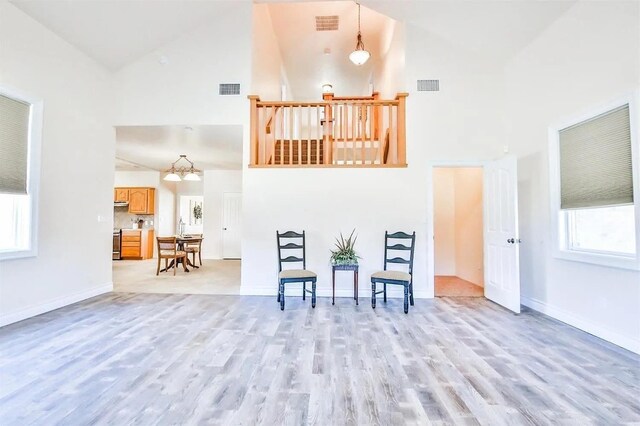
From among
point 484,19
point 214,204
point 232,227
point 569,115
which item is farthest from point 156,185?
point 569,115

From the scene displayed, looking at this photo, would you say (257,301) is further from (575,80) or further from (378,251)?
(575,80)

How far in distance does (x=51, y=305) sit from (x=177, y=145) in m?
3.44

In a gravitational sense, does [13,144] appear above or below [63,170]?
above

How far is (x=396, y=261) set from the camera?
439 centimetres

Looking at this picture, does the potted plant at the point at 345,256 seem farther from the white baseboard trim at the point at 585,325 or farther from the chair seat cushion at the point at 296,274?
the white baseboard trim at the point at 585,325

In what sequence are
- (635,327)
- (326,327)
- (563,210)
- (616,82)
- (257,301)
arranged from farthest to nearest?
(257,301) < (563,210) < (326,327) < (616,82) < (635,327)

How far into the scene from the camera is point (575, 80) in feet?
11.0

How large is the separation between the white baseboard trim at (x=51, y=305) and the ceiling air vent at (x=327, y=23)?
6.32 m

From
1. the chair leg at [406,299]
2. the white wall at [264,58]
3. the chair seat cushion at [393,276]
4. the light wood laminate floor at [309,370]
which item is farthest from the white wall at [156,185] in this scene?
the chair leg at [406,299]

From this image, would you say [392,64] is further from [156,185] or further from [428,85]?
[156,185]

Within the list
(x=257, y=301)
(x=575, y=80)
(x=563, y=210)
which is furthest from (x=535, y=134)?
(x=257, y=301)

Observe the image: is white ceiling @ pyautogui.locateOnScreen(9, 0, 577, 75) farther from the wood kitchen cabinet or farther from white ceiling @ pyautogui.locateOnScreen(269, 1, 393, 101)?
the wood kitchen cabinet

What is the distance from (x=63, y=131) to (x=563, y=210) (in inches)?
248

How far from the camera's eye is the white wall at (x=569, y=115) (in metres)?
2.78
